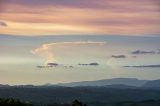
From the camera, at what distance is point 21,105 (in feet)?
431

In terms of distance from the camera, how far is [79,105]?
117 m

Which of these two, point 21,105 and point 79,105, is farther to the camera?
point 21,105

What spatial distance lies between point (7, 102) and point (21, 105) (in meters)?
4.07

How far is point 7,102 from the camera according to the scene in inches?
5217

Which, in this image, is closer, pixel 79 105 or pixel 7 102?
pixel 79 105

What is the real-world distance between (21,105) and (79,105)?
2119 centimetres

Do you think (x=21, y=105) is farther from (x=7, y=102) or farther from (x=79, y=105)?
(x=79, y=105)

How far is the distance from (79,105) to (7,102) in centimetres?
2474

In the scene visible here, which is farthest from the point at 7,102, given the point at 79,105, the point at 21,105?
the point at 79,105
